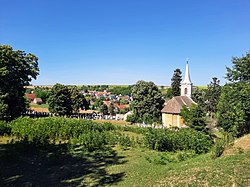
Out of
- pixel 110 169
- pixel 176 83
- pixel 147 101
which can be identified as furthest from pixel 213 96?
pixel 110 169

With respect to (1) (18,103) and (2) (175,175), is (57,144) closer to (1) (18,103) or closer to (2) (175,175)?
(2) (175,175)

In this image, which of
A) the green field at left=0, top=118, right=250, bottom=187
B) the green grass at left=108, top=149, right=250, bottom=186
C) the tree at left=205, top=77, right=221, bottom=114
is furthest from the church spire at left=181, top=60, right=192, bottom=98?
the green grass at left=108, top=149, right=250, bottom=186

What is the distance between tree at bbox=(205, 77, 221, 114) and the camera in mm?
58375

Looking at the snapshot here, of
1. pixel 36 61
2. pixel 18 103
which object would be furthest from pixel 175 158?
pixel 36 61

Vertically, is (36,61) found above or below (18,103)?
above

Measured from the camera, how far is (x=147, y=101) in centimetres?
4434

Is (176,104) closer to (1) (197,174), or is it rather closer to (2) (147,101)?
(2) (147,101)

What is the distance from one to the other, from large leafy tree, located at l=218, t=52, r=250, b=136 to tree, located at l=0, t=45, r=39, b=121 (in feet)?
88.3

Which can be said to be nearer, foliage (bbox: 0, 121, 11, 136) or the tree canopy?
foliage (bbox: 0, 121, 11, 136)

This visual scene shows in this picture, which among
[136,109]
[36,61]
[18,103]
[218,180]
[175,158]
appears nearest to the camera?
[218,180]

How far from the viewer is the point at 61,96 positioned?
1873 inches

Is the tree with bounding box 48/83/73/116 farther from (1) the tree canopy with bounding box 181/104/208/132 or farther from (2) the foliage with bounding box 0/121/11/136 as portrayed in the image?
(1) the tree canopy with bounding box 181/104/208/132

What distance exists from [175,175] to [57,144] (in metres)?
12.5

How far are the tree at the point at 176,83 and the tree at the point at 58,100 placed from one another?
83.0 feet
